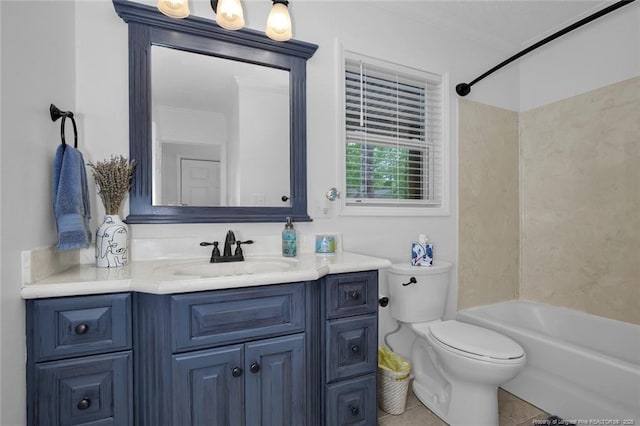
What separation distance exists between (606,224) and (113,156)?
9.64ft

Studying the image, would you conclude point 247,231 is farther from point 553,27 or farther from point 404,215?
point 553,27

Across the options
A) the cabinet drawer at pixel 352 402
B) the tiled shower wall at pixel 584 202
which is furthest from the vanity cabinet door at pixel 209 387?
the tiled shower wall at pixel 584 202

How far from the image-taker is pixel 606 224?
199 centimetres

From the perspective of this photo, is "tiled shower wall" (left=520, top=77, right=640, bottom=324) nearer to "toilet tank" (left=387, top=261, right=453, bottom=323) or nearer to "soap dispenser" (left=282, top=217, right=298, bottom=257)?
"toilet tank" (left=387, top=261, right=453, bottom=323)

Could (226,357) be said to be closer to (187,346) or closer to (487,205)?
(187,346)

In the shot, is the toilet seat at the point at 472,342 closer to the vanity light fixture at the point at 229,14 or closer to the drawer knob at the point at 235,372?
the drawer knob at the point at 235,372

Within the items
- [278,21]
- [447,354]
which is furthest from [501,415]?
[278,21]

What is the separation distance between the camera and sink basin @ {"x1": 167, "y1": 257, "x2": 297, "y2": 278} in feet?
4.21

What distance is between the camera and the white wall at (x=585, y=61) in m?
1.90

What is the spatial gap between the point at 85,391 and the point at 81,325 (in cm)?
21

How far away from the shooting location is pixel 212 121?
151 centimetres

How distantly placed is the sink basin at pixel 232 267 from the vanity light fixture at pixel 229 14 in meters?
1.11

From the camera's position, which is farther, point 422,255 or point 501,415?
point 422,255

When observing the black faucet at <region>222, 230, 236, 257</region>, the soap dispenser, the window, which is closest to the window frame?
the window
